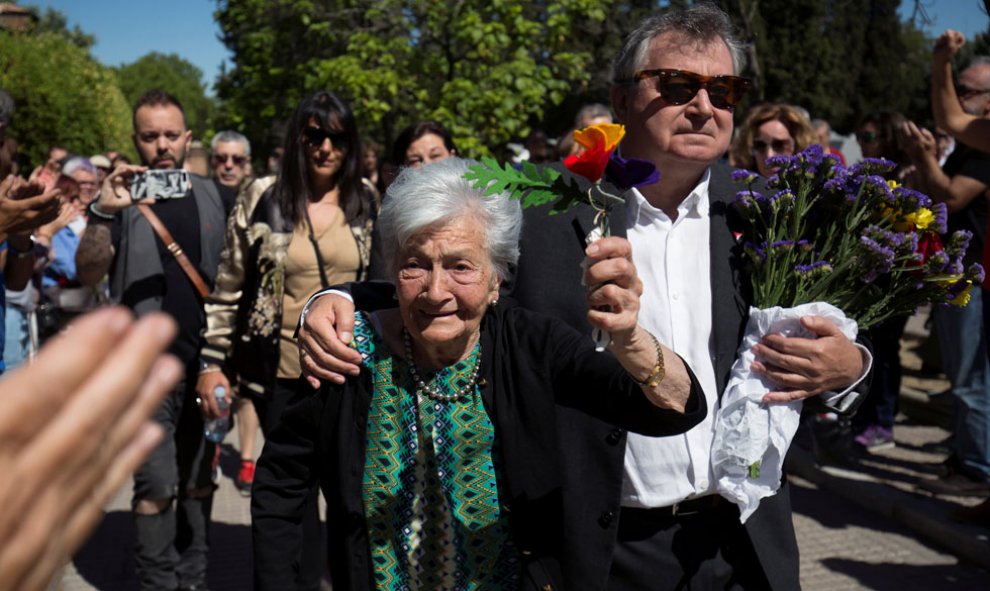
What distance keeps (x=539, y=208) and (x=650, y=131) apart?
0.37 metres

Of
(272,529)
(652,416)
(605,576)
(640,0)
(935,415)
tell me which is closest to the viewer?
(652,416)

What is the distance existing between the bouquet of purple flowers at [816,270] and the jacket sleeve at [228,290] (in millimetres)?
2348

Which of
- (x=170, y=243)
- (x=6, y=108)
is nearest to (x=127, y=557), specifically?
(x=170, y=243)

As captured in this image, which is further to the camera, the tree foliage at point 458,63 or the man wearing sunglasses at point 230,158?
the tree foliage at point 458,63

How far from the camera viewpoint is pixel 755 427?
2262 mm

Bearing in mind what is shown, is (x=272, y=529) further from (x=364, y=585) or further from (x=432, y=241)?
(x=432, y=241)

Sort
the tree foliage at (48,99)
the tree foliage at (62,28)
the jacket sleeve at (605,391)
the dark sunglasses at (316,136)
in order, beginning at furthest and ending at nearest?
the tree foliage at (62,28) < the tree foliage at (48,99) < the dark sunglasses at (316,136) < the jacket sleeve at (605,391)

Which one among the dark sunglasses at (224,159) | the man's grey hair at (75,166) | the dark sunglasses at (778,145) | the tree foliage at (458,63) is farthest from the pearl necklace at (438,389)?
the man's grey hair at (75,166)

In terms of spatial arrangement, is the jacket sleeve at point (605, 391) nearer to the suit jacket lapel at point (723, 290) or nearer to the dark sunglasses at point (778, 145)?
the suit jacket lapel at point (723, 290)

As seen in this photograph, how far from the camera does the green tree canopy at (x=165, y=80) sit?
9177 cm

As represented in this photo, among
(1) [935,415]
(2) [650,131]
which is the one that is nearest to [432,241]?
(2) [650,131]

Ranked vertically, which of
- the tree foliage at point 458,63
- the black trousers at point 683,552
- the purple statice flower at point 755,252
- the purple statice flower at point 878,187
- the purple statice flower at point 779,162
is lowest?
the black trousers at point 683,552

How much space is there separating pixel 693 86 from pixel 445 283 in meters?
0.88

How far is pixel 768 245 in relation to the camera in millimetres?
2385
